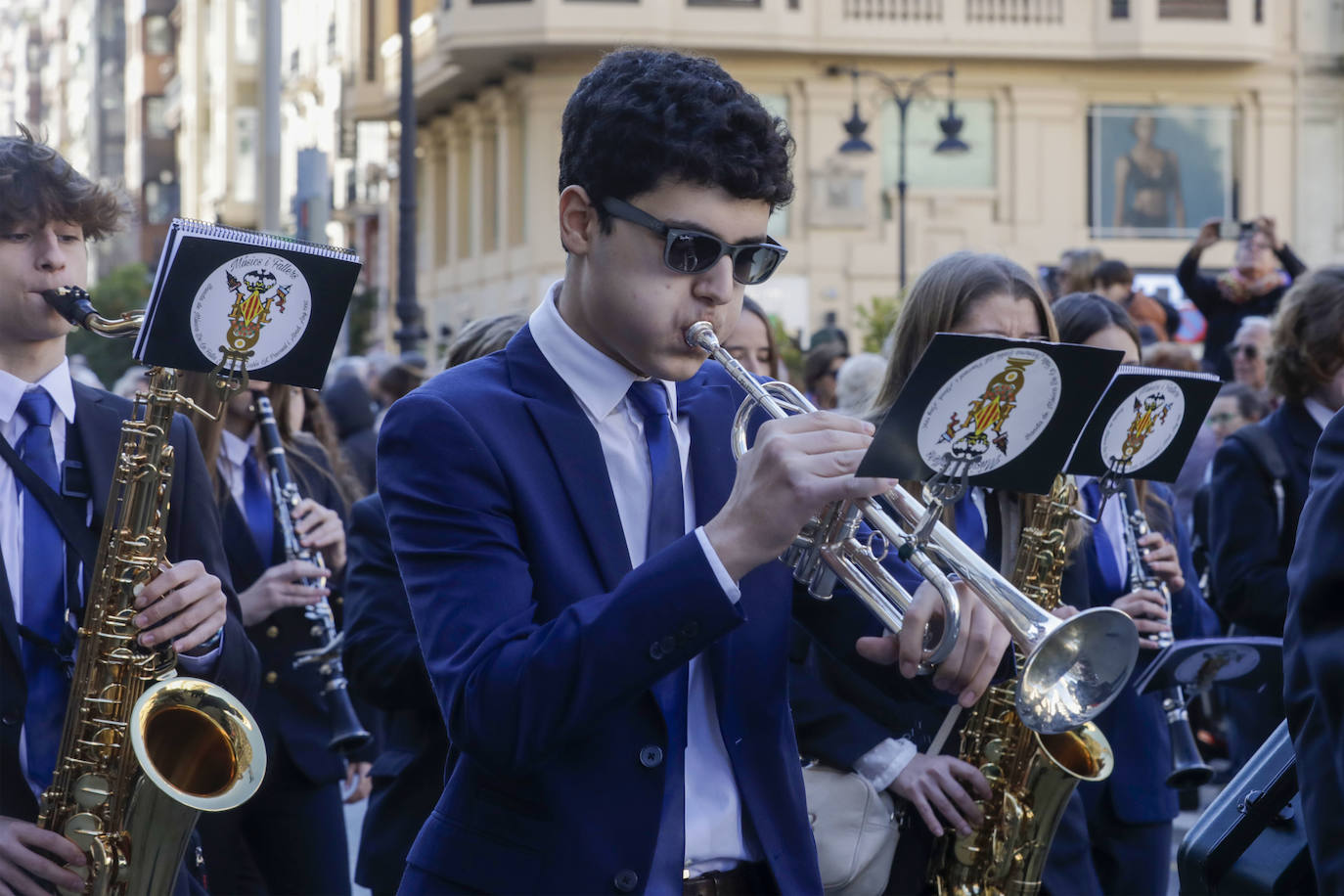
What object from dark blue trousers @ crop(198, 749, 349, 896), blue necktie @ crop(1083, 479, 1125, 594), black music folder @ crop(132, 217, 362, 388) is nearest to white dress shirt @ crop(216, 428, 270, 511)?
dark blue trousers @ crop(198, 749, 349, 896)

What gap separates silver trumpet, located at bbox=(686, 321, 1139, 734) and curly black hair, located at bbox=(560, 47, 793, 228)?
222 millimetres

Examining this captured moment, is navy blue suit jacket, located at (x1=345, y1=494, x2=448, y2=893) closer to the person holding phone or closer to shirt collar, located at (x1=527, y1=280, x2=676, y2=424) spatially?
shirt collar, located at (x1=527, y1=280, x2=676, y2=424)

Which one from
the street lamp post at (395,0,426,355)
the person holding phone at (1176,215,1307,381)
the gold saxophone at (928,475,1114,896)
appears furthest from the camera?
the street lamp post at (395,0,426,355)

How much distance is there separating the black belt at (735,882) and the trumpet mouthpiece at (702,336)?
745 millimetres

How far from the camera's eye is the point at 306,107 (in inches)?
1907

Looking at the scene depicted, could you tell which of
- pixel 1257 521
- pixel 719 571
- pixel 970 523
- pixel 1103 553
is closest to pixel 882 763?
pixel 970 523

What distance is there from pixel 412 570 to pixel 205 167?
60.8 meters

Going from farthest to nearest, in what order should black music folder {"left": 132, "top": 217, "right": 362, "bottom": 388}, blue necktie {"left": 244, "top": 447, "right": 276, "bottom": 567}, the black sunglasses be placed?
blue necktie {"left": 244, "top": 447, "right": 276, "bottom": 567} < black music folder {"left": 132, "top": 217, "right": 362, "bottom": 388} < the black sunglasses

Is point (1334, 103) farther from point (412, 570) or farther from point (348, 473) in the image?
point (412, 570)

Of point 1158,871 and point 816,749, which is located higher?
point 816,749

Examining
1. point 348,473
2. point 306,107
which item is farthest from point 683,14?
point 348,473

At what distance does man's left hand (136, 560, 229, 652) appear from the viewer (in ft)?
11.6

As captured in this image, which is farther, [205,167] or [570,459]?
[205,167]

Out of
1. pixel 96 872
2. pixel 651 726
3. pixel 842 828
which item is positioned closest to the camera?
pixel 651 726
